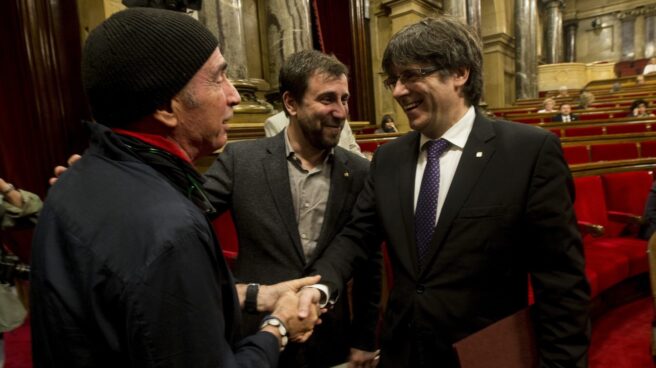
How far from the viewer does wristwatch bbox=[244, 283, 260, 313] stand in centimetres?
119

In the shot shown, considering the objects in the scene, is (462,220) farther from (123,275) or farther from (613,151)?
(613,151)

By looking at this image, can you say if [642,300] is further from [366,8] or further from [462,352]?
[366,8]

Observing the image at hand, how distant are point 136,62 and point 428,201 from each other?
0.86 meters

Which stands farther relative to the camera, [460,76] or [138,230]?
[460,76]

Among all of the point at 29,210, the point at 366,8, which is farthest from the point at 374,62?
the point at 29,210

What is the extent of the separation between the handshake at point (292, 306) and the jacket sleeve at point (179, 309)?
28 centimetres

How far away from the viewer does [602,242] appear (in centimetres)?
301

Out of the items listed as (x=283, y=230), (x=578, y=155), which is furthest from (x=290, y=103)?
(x=578, y=155)

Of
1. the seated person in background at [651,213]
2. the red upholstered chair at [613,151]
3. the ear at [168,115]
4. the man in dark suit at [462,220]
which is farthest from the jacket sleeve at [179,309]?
the red upholstered chair at [613,151]

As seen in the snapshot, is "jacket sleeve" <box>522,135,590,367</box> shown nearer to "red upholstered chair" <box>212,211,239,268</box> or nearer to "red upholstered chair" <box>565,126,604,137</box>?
"red upholstered chair" <box>212,211,239,268</box>

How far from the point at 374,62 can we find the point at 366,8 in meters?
1.18

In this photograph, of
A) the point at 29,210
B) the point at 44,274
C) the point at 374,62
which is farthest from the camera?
the point at 374,62

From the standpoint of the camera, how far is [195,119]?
82 cm

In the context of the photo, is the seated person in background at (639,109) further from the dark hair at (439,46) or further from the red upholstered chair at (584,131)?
the dark hair at (439,46)
